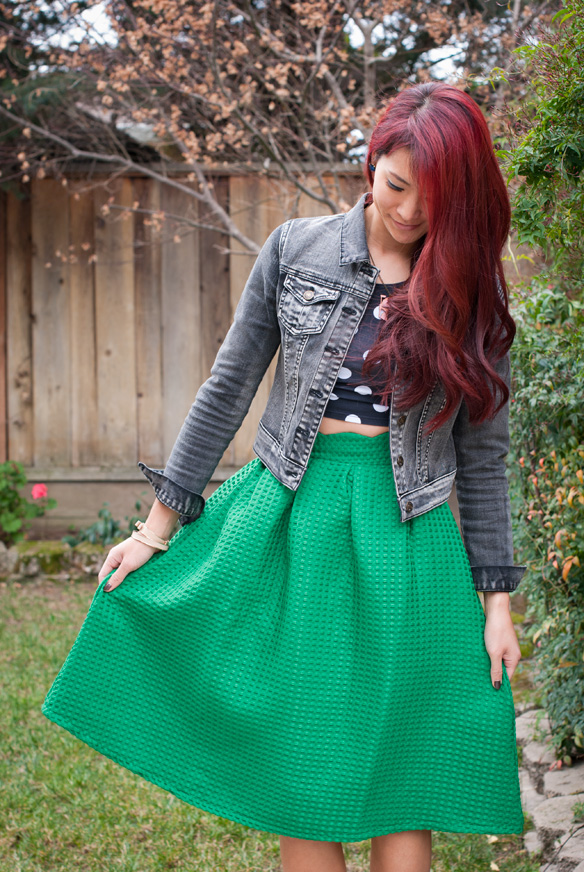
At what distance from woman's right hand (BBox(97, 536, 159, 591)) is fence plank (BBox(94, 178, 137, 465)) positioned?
3.81m

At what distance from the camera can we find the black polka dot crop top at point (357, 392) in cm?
166

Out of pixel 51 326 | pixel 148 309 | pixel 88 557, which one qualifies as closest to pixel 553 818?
pixel 88 557

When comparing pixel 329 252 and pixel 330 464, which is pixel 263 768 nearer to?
pixel 330 464

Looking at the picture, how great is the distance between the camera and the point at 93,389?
548 centimetres

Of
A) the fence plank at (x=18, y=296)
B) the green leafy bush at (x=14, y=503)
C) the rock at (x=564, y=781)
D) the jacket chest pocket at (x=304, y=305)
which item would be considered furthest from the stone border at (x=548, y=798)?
the fence plank at (x=18, y=296)

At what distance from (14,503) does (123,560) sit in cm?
377

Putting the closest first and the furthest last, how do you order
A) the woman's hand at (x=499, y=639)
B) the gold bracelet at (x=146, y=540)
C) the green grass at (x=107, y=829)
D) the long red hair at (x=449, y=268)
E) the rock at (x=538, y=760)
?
the long red hair at (x=449, y=268), the woman's hand at (x=499, y=639), the gold bracelet at (x=146, y=540), the green grass at (x=107, y=829), the rock at (x=538, y=760)

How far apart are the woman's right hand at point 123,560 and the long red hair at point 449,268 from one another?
59 centimetres

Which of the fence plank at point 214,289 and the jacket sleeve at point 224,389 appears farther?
the fence plank at point 214,289

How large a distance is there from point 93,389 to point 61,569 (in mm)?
1175

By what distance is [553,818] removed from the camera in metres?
2.33

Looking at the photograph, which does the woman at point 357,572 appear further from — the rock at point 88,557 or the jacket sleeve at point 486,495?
the rock at point 88,557

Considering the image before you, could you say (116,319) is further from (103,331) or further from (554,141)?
(554,141)

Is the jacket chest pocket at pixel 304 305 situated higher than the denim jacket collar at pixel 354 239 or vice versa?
the denim jacket collar at pixel 354 239
